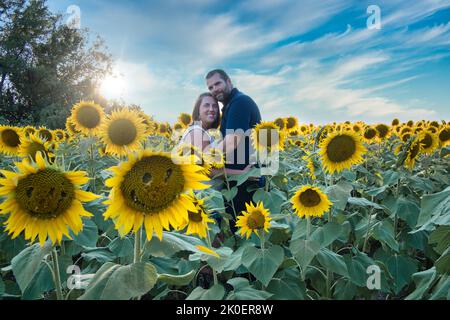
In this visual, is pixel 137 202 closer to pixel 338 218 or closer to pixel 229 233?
pixel 338 218

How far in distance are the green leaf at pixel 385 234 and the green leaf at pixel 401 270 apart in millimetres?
178

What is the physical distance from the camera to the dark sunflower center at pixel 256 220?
2408 mm

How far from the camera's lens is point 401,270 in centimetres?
303

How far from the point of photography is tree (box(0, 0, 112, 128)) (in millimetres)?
30062

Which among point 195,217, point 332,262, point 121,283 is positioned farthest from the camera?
point 332,262

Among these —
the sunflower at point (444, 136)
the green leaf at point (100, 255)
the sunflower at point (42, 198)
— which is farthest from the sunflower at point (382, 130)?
the sunflower at point (42, 198)

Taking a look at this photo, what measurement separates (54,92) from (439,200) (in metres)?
34.2

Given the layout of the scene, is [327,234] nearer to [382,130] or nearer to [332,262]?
[332,262]

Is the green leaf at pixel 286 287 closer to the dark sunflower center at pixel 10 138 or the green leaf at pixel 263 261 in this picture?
the green leaf at pixel 263 261

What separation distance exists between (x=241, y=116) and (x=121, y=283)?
2.95m

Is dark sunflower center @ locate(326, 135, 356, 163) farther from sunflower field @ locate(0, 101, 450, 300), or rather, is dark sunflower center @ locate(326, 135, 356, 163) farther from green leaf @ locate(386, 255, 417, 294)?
green leaf @ locate(386, 255, 417, 294)

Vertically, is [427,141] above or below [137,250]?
above

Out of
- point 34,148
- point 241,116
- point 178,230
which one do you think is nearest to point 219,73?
point 241,116
